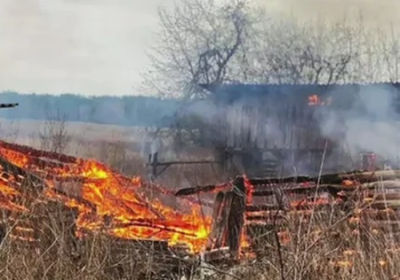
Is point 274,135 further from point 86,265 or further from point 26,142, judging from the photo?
point 86,265

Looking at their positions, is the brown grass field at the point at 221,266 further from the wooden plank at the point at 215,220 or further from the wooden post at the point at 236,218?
the wooden plank at the point at 215,220

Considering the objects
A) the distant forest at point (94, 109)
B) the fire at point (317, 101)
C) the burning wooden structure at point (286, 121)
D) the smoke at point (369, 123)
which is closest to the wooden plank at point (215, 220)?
the distant forest at point (94, 109)

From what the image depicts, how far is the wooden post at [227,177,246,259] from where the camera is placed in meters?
7.88

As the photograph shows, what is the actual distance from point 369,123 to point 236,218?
1081 centimetres

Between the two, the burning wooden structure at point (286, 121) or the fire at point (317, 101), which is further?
the fire at point (317, 101)

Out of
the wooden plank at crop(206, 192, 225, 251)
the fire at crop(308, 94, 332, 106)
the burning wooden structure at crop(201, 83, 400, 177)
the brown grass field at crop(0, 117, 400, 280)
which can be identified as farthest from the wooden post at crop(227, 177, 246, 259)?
the fire at crop(308, 94, 332, 106)

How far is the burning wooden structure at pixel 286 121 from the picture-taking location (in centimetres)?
1894

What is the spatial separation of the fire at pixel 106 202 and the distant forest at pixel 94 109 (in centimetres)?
687

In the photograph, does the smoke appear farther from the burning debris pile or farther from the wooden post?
the wooden post

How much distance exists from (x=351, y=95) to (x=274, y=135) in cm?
228

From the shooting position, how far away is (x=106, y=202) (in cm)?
901

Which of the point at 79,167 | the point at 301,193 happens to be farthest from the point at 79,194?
the point at 301,193

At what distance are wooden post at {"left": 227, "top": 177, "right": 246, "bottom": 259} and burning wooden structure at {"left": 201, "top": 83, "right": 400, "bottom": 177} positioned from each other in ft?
33.6

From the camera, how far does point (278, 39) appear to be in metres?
24.0
